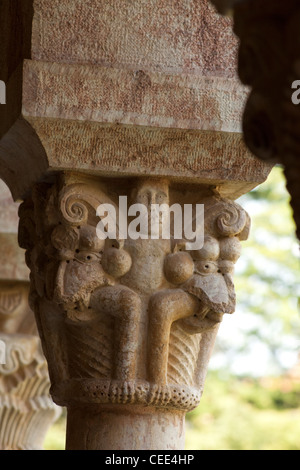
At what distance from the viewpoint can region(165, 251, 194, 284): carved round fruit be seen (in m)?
2.88

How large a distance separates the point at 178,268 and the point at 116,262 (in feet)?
0.62

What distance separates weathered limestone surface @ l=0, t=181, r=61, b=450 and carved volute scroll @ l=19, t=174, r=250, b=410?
1.73m

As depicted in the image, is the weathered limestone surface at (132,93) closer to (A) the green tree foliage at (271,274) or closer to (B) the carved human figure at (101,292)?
(B) the carved human figure at (101,292)

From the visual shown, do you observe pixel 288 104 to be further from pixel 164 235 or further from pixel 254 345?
pixel 254 345

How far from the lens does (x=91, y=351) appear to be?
2.93 metres

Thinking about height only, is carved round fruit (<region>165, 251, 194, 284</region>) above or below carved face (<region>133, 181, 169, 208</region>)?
below

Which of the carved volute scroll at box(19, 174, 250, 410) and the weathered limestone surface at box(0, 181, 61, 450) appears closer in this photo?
the carved volute scroll at box(19, 174, 250, 410)

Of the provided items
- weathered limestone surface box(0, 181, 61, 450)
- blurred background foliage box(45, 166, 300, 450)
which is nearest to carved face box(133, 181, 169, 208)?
weathered limestone surface box(0, 181, 61, 450)

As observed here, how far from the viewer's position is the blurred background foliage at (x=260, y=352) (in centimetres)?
1141

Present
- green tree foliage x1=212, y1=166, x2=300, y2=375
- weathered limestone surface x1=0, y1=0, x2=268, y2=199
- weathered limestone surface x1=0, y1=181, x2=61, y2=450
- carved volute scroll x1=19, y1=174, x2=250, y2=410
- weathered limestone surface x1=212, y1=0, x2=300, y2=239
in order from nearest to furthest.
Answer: weathered limestone surface x1=212, y1=0, x2=300, y2=239 < weathered limestone surface x1=0, y1=0, x2=268, y2=199 < carved volute scroll x1=19, y1=174, x2=250, y2=410 < weathered limestone surface x1=0, y1=181, x2=61, y2=450 < green tree foliage x1=212, y1=166, x2=300, y2=375

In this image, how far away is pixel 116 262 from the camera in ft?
9.36

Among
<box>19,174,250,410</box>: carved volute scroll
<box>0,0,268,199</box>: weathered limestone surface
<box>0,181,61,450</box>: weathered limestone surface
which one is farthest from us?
<box>0,181,61,450</box>: weathered limestone surface

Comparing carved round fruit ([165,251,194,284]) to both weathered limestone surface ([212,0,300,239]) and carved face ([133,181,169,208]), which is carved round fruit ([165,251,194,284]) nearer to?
carved face ([133,181,169,208])

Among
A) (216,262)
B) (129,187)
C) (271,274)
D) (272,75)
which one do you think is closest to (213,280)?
(216,262)
